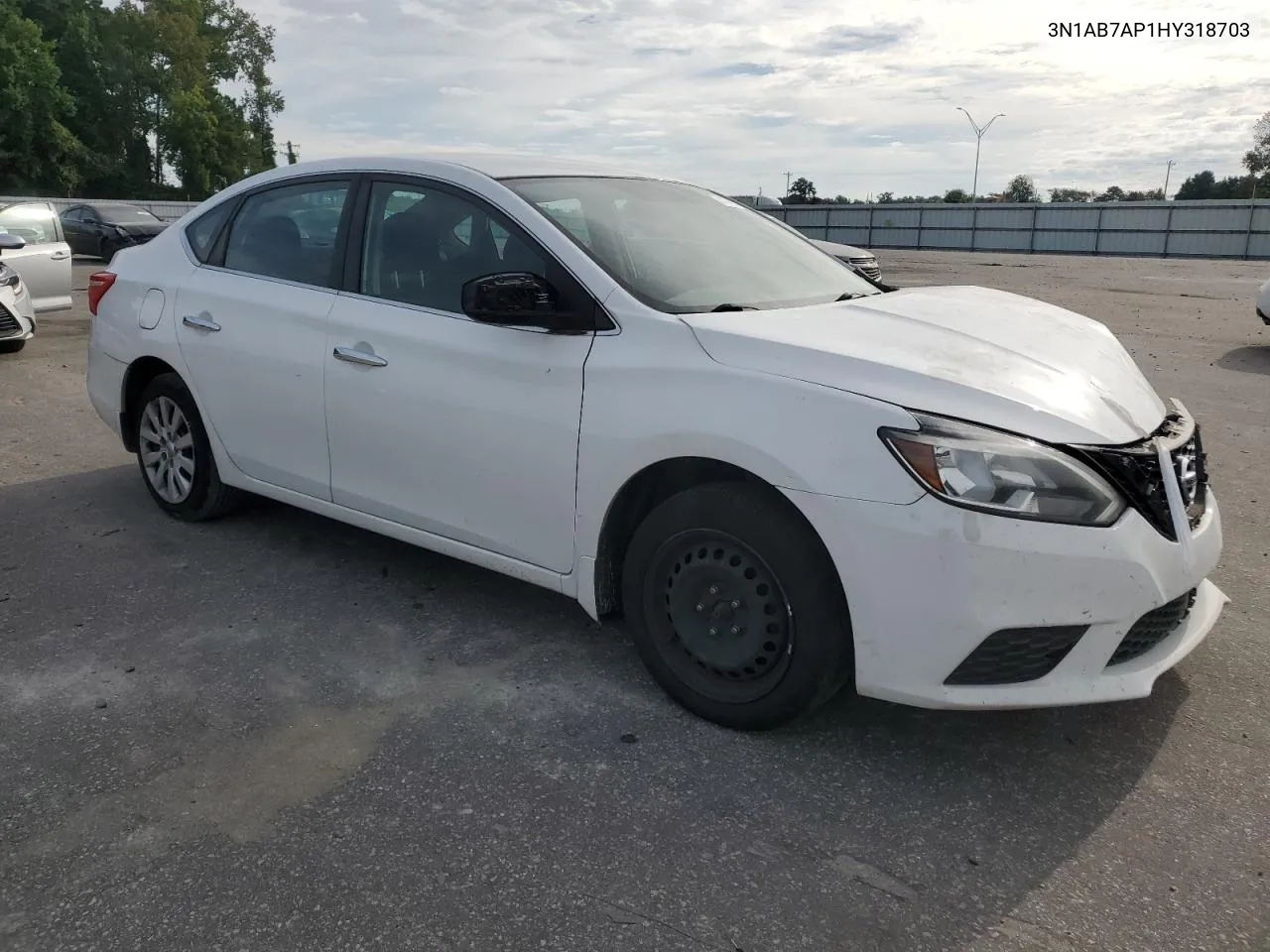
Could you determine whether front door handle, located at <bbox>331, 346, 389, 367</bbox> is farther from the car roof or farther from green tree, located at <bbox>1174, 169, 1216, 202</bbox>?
green tree, located at <bbox>1174, 169, 1216, 202</bbox>

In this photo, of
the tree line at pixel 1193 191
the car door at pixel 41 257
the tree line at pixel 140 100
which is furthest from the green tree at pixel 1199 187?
the car door at pixel 41 257

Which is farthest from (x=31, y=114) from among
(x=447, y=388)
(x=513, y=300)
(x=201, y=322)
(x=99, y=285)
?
(x=513, y=300)

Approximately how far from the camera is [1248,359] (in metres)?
11.1

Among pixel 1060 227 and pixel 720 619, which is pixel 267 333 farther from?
pixel 1060 227

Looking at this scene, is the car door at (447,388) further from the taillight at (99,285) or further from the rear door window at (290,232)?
the taillight at (99,285)

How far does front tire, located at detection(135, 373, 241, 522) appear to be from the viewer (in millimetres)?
4852

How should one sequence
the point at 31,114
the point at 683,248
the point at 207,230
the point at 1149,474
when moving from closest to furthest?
the point at 1149,474 → the point at 683,248 → the point at 207,230 → the point at 31,114

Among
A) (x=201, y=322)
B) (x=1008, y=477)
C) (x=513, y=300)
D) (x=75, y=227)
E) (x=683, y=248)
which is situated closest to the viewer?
(x=1008, y=477)

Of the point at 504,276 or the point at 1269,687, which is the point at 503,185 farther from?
the point at 1269,687

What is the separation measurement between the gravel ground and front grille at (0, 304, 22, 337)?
267 inches

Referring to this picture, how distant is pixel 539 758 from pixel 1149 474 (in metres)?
1.84

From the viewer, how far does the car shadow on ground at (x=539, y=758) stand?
250 cm

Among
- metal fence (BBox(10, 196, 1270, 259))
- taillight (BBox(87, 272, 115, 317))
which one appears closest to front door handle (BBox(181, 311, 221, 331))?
taillight (BBox(87, 272, 115, 317))

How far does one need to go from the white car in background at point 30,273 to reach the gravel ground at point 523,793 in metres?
6.89
